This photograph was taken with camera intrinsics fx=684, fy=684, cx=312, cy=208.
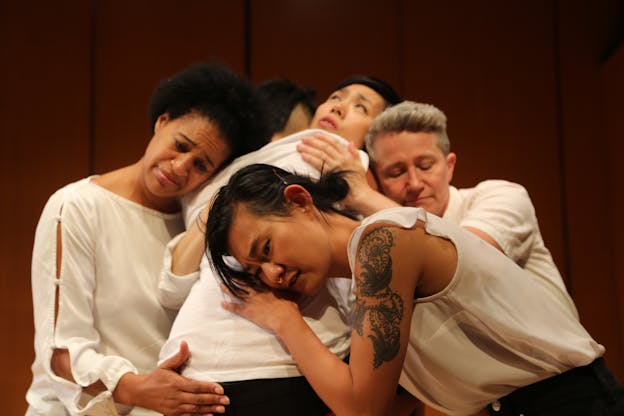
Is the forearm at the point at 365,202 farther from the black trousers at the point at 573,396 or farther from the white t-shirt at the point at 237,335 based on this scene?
the black trousers at the point at 573,396

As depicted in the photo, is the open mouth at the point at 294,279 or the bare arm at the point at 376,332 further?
the open mouth at the point at 294,279

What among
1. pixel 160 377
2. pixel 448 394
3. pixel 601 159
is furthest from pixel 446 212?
pixel 601 159

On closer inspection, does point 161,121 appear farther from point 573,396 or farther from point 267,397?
point 573,396

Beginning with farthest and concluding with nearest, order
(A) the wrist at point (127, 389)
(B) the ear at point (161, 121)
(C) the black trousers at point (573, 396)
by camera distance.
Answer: (B) the ear at point (161, 121) → (A) the wrist at point (127, 389) → (C) the black trousers at point (573, 396)

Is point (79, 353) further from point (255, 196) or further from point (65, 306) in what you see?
point (255, 196)

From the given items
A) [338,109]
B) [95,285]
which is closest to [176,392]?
[95,285]

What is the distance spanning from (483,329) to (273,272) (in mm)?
498

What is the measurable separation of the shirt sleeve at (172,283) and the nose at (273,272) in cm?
44

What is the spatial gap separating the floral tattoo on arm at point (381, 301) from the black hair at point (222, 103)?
0.97m

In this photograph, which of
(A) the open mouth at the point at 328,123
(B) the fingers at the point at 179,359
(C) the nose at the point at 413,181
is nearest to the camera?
(B) the fingers at the point at 179,359

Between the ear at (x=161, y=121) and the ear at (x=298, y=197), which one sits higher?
the ear at (x=161, y=121)

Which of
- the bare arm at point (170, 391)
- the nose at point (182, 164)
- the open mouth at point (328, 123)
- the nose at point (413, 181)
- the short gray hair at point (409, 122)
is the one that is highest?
the short gray hair at point (409, 122)

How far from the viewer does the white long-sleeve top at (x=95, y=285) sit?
6.86 ft

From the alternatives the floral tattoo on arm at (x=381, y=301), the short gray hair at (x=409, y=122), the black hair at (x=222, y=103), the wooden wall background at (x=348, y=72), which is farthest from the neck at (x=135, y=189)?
the wooden wall background at (x=348, y=72)
